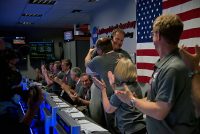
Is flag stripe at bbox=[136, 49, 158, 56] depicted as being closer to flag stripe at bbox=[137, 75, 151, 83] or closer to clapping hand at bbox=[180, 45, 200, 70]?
flag stripe at bbox=[137, 75, 151, 83]

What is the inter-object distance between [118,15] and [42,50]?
7.15m

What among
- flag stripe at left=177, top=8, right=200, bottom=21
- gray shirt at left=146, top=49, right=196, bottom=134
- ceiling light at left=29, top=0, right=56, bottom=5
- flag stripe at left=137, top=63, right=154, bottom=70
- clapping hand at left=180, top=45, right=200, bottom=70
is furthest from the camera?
ceiling light at left=29, top=0, right=56, bottom=5

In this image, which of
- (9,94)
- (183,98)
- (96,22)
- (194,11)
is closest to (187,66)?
(183,98)

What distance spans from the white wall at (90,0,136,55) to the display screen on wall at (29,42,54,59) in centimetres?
557

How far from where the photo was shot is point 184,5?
3.28 metres

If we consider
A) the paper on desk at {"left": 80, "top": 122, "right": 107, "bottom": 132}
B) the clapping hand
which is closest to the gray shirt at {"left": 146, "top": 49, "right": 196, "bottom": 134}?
the clapping hand

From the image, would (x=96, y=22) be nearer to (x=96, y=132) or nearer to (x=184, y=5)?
(x=184, y=5)

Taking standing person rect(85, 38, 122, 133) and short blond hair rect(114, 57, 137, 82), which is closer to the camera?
short blond hair rect(114, 57, 137, 82)

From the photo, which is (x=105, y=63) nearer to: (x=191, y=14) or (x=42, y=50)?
(x=191, y=14)

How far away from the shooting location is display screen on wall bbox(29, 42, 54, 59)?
12117 millimetres

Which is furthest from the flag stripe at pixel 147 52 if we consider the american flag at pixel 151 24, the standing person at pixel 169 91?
the standing person at pixel 169 91

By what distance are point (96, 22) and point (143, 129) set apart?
5265 millimetres

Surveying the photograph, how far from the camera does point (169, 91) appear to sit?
4.65 feet

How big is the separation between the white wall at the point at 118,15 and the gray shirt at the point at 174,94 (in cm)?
352
